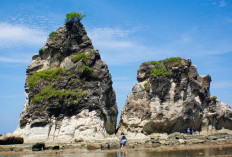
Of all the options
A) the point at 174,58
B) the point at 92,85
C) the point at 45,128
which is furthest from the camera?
the point at 174,58

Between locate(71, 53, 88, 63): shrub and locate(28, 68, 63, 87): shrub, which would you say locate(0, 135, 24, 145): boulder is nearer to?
locate(28, 68, 63, 87): shrub

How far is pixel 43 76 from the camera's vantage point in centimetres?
3544

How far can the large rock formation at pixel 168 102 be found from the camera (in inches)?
1384

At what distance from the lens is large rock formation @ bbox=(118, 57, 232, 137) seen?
35.2 m

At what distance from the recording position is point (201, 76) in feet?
131

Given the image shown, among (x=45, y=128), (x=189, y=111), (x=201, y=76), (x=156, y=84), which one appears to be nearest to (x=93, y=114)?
(x=45, y=128)

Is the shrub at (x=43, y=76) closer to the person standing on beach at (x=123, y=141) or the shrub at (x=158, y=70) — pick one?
the shrub at (x=158, y=70)

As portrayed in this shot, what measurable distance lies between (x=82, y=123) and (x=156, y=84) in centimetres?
1034

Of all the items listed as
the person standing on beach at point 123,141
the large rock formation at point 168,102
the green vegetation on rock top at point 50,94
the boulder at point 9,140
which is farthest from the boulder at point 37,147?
the large rock formation at point 168,102

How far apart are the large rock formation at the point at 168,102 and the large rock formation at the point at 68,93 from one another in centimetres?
279

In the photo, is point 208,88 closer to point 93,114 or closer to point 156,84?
point 156,84

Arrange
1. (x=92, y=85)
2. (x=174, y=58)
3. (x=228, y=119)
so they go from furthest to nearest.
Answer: (x=228, y=119) → (x=174, y=58) → (x=92, y=85)

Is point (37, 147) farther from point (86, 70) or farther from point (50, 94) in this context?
point (86, 70)

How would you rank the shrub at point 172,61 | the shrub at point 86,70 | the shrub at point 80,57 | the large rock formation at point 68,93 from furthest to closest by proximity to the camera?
1. the shrub at point 172,61
2. the shrub at point 80,57
3. the shrub at point 86,70
4. the large rock formation at point 68,93
